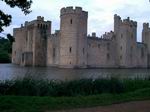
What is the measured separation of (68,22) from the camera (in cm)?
4306

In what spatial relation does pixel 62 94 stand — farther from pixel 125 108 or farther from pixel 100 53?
pixel 100 53

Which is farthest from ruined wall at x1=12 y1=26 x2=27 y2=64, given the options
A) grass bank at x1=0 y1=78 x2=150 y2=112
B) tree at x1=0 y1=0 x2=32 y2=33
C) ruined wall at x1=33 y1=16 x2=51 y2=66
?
tree at x1=0 y1=0 x2=32 y2=33

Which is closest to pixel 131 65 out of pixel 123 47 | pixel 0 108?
pixel 123 47

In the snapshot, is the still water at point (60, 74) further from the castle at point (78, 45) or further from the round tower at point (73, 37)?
the castle at point (78, 45)

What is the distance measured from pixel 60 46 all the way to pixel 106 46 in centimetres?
887

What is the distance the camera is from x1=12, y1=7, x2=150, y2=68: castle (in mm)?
42531

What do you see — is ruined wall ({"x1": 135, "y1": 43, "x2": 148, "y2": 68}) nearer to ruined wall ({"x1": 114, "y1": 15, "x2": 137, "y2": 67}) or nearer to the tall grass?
ruined wall ({"x1": 114, "y1": 15, "x2": 137, "y2": 67})

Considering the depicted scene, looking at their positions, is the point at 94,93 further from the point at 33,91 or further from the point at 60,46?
the point at 60,46

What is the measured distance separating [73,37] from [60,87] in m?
31.2

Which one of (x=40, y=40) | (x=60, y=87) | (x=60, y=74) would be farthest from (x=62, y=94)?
(x=40, y=40)

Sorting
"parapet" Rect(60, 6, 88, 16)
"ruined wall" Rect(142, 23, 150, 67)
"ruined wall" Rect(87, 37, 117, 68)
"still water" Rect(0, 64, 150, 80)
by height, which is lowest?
"still water" Rect(0, 64, 150, 80)

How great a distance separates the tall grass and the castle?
28.9 metres

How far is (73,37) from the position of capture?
139 ft

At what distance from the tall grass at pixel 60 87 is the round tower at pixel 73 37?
1140 inches
